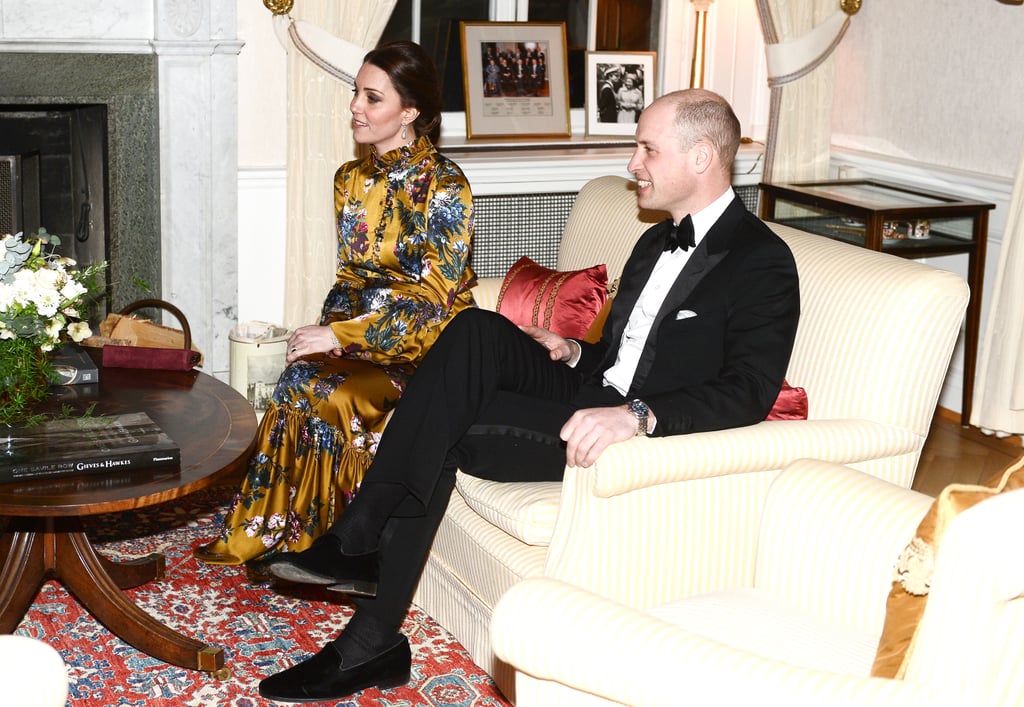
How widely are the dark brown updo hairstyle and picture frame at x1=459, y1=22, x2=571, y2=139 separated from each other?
1474 millimetres

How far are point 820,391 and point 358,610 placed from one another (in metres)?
1.07

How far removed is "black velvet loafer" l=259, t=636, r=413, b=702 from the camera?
8.22 ft

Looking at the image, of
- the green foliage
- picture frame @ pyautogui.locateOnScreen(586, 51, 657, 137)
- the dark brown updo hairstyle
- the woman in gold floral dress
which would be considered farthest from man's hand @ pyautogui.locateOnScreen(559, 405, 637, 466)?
picture frame @ pyautogui.locateOnScreen(586, 51, 657, 137)

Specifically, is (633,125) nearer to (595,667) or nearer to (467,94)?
(467,94)

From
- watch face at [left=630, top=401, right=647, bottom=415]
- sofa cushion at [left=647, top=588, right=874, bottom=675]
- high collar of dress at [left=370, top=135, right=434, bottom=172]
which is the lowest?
sofa cushion at [left=647, top=588, right=874, bottom=675]

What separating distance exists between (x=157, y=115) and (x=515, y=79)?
1388 mm

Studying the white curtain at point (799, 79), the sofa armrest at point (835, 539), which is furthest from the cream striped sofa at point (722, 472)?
the white curtain at point (799, 79)

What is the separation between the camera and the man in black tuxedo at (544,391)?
241cm

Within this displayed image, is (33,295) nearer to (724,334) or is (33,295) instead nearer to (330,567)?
(330,567)

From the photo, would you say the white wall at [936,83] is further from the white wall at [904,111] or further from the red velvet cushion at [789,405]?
the red velvet cushion at [789,405]

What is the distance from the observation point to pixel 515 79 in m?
4.71

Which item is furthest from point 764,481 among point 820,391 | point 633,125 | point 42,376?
point 633,125

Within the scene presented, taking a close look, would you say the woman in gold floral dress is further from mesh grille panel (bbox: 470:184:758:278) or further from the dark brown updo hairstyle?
mesh grille panel (bbox: 470:184:758:278)

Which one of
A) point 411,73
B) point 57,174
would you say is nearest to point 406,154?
point 411,73
